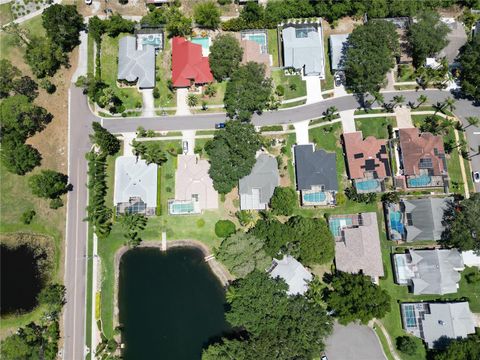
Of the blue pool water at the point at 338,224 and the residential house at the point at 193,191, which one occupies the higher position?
the residential house at the point at 193,191

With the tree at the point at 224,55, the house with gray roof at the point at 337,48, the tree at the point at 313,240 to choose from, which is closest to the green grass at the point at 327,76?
the house with gray roof at the point at 337,48

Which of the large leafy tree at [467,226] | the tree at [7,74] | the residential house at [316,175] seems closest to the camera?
the large leafy tree at [467,226]

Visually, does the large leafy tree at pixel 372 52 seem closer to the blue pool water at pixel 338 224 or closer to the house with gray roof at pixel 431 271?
the blue pool water at pixel 338 224

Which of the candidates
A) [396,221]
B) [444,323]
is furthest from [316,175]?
[444,323]

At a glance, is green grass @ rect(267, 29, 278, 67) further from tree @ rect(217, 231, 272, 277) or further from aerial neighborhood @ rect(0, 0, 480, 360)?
tree @ rect(217, 231, 272, 277)

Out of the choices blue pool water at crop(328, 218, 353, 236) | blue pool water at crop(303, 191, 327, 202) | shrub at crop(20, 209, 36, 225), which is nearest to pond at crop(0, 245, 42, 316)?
shrub at crop(20, 209, 36, 225)

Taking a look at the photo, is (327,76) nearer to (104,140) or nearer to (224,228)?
(224,228)
